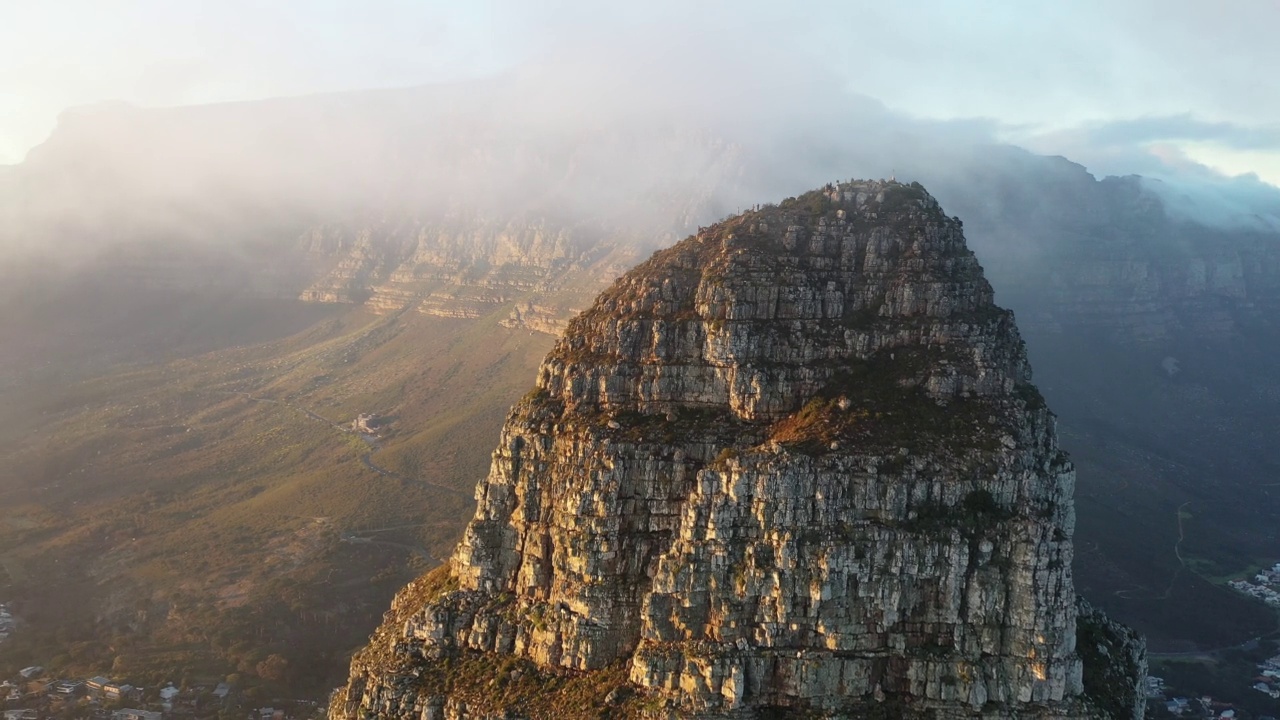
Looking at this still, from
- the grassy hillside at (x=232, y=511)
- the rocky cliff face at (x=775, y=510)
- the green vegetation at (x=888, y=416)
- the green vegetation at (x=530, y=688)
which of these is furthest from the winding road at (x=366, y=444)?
the green vegetation at (x=888, y=416)

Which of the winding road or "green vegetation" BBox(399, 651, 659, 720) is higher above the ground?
"green vegetation" BBox(399, 651, 659, 720)

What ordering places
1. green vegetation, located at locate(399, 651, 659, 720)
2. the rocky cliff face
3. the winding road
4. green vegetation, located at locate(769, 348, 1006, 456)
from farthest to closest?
the winding road
green vegetation, located at locate(769, 348, 1006, 456)
green vegetation, located at locate(399, 651, 659, 720)
the rocky cliff face

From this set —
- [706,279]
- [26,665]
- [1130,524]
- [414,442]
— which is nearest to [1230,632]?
[1130,524]

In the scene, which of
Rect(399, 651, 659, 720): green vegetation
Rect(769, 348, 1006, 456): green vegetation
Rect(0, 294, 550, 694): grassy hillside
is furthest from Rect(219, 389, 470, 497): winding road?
Rect(769, 348, 1006, 456): green vegetation

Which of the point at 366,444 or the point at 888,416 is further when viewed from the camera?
the point at 366,444

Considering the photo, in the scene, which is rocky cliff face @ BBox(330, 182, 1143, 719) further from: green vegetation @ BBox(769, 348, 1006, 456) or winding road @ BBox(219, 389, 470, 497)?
winding road @ BBox(219, 389, 470, 497)

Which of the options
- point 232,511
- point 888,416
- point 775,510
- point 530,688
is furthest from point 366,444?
point 888,416

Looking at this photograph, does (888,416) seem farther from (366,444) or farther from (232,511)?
(366,444)

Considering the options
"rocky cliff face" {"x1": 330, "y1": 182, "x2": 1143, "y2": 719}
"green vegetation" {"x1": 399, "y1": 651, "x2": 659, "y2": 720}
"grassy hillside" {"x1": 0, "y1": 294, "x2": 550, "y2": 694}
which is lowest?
"grassy hillside" {"x1": 0, "y1": 294, "x2": 550, "y2": 694}

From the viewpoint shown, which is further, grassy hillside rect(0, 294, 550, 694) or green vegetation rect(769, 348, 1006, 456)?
grassy hillside rect(0, 294, 550, 694)
